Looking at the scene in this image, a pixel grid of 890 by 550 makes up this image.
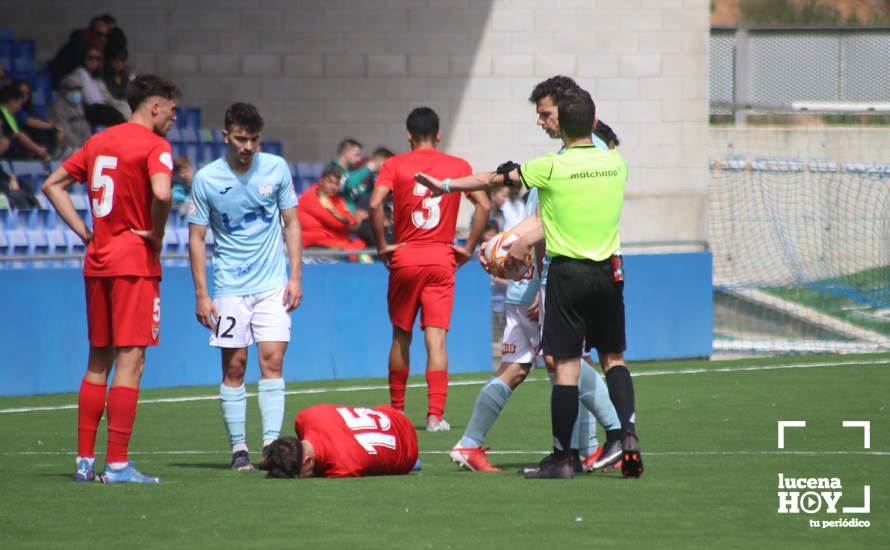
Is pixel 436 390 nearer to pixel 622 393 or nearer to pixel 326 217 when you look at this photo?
pixel 622 393

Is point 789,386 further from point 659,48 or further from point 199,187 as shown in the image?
point 659,48

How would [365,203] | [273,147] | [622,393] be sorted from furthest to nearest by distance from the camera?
[273,147] → [365,203] → [622,393]

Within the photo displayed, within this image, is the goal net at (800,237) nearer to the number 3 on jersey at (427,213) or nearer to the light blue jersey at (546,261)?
the number 3 on jersey at (427,213)

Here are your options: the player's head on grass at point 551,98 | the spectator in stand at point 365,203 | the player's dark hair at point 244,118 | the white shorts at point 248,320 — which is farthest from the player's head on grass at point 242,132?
the spectator in stand at point 365,203

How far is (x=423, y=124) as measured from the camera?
36.3 feet

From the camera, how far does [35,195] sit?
1688 cm

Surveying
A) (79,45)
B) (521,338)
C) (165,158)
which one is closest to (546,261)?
(521,338)

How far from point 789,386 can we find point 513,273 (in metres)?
6.25

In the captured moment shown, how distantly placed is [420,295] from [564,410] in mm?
3396

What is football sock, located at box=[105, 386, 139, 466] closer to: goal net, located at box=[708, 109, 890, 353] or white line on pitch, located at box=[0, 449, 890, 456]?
white line on pitch, located at box=[0, 449, 890, 456]

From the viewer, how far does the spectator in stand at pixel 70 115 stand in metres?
18.8

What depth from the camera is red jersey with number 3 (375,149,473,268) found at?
1106cm

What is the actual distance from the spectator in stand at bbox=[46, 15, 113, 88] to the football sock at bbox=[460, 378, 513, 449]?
491 inches

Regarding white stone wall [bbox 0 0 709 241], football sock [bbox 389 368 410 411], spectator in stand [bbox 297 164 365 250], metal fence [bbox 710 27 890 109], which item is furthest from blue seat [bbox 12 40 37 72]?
metal fence [bbox 710 27 890 109]
